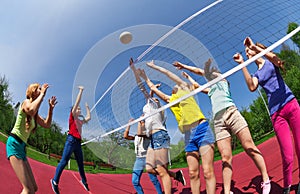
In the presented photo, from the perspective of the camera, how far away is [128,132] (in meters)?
1.43

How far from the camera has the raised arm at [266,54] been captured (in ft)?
4.52

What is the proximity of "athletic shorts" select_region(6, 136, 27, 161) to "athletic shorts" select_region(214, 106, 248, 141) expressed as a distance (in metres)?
1.05

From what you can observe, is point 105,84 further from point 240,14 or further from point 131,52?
point 240,14

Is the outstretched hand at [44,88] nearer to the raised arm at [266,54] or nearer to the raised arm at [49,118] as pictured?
the raised arm at [49,118]

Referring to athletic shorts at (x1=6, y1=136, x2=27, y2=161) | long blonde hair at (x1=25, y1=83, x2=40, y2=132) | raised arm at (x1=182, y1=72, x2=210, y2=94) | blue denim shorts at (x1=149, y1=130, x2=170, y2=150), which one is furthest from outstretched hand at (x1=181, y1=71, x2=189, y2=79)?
athletic shorts at (x1=6, y1=136, x2=27, y2=161)

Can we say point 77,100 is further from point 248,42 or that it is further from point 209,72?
point 248,42

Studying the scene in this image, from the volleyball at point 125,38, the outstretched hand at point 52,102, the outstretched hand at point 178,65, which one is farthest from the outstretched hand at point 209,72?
the outstretched hand at point 52,102

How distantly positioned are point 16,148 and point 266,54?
1.34m

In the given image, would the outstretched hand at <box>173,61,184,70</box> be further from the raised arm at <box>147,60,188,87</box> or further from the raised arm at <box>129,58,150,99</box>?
the raised arm at <box>129,58,150,99</box>

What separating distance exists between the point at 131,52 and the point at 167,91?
0.25 meters

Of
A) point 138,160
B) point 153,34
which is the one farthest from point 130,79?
point 138,160

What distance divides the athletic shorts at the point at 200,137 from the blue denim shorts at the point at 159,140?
0.33 ft

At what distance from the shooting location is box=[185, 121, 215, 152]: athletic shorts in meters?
1.44

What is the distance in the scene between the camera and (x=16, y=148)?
74.4 inches
